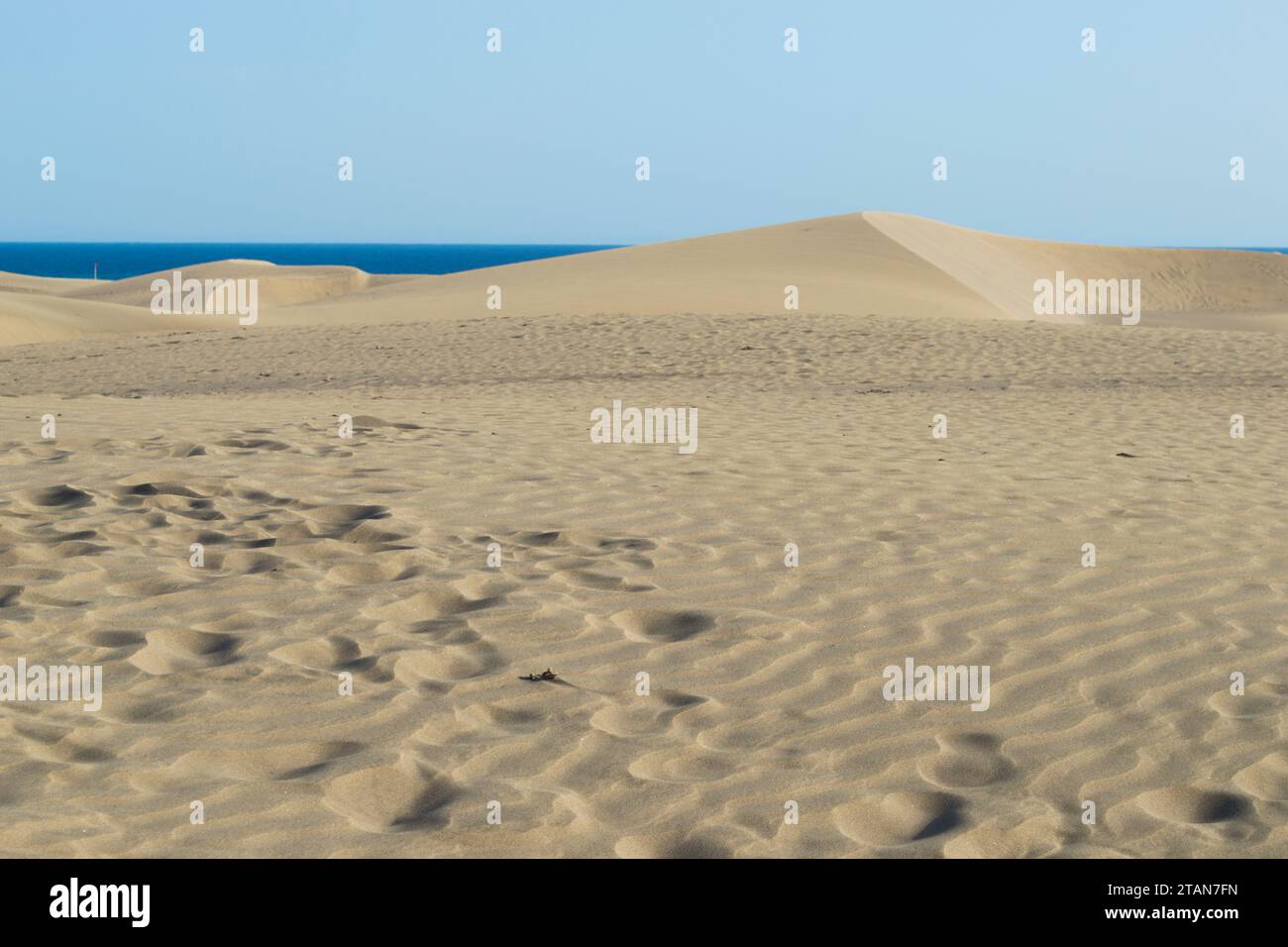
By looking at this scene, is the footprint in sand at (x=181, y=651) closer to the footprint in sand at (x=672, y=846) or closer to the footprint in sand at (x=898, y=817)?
the footprint in sand at (x=672, y=846)

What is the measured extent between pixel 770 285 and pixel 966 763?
25.7 meters

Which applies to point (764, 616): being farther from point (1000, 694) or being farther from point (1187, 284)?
point (1187, 284)

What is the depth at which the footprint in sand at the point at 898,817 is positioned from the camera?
3.23m

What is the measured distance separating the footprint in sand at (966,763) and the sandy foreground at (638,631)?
0.01m

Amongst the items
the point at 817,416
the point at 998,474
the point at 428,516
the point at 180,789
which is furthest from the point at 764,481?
the point at 180,789

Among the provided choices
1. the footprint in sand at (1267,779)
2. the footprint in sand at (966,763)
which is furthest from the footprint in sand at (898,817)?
the footprint in sand at (1267,779)

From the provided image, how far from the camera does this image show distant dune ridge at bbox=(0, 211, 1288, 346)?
26500mm

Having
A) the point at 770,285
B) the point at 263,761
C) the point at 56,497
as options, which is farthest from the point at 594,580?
the point at 770,285

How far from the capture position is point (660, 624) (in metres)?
4.82

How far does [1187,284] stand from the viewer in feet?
186

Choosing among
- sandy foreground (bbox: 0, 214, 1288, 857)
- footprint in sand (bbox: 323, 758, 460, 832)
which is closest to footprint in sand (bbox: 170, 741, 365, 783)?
sandy foreground (bbox: 0, 214, 1288, 857)

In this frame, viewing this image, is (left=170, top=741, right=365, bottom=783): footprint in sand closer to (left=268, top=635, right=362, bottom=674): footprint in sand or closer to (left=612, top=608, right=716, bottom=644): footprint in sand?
(left=268, top=635, right=362, bottom=674): footprint in sand
